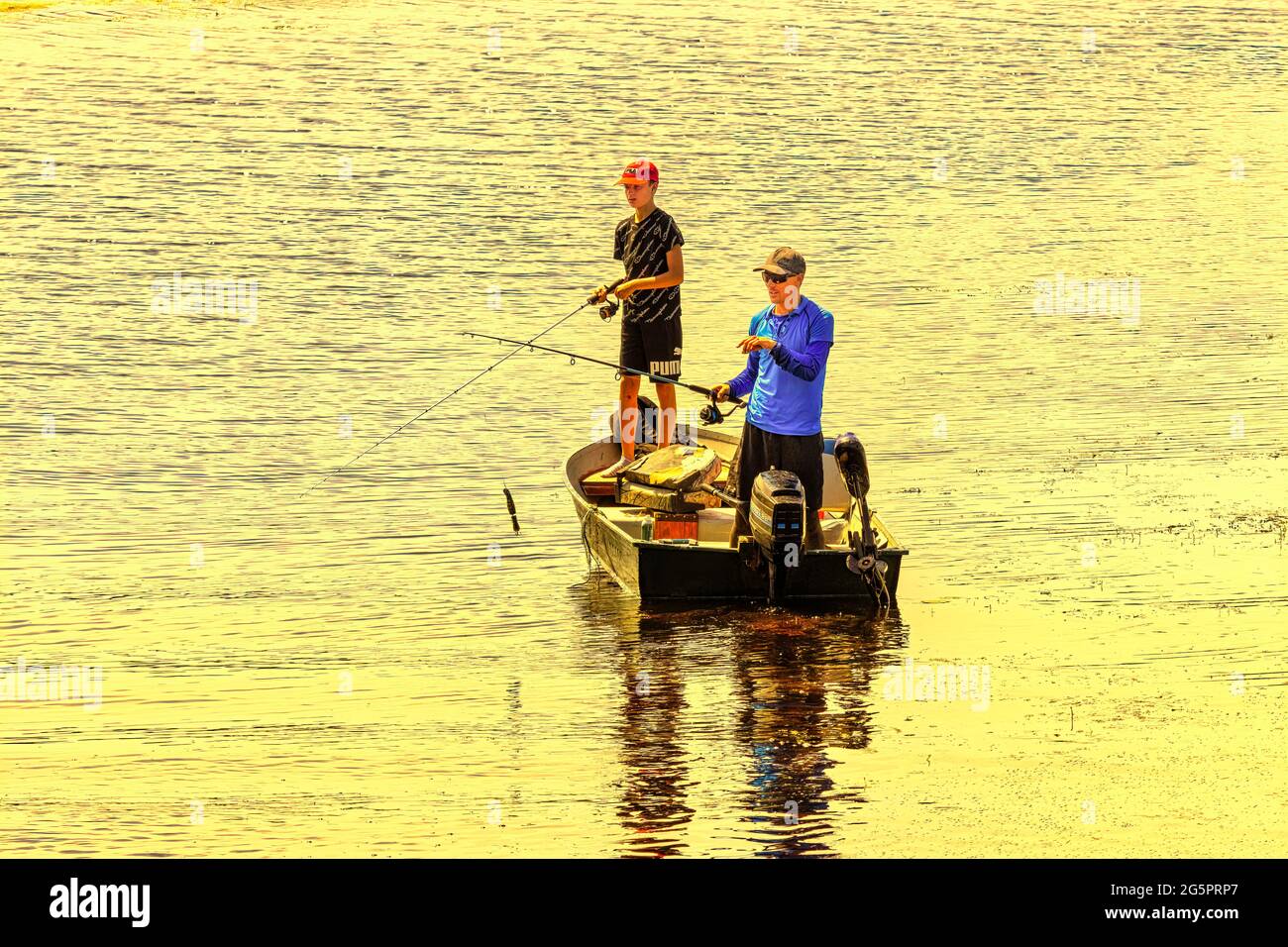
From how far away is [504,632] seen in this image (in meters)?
13.5

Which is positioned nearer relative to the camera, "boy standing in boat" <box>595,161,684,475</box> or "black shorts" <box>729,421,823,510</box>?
"black shorts" <box>729,421,823,510</box>

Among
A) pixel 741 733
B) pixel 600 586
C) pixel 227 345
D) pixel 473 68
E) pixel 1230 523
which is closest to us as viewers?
pixel 741 733

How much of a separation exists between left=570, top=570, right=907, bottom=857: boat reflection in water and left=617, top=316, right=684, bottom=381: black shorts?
1.45 metres

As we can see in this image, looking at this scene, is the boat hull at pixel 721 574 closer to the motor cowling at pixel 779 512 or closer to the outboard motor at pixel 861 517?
the outboard motor at pixel 861 517

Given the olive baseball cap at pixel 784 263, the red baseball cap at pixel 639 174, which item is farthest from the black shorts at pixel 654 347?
the olive baseball cap at pixel 784 263

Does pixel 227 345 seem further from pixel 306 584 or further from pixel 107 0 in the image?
pixel 107 0

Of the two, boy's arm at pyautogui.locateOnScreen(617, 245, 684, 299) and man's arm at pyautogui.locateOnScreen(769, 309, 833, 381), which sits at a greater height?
boy's arm at pyautogui.locateOnScreen(617, 245, 684, 299)

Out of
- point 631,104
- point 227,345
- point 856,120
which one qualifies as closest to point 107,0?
point 631,104

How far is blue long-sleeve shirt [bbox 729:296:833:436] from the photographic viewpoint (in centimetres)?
1255

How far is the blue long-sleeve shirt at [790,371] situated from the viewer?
12555 mm

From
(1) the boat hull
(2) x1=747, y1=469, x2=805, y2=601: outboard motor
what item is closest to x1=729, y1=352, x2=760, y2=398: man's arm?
(2) x1=747, y1=469, x2=805, y2=601: outboard motor

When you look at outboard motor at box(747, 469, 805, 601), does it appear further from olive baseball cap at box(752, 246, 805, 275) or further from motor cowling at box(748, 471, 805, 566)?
olive baseball cap at box(752, 246, 805, 275)

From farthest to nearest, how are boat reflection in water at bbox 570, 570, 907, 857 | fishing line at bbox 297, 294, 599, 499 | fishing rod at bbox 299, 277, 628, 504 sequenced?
1. fishing line at bbox 297, 294, 599, 499
2. fishing rod at bbox 299, 277, 628, 504
3. boat reflection in water at bbox 570, 570, 907, 857

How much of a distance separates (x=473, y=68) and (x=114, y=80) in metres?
7.66
